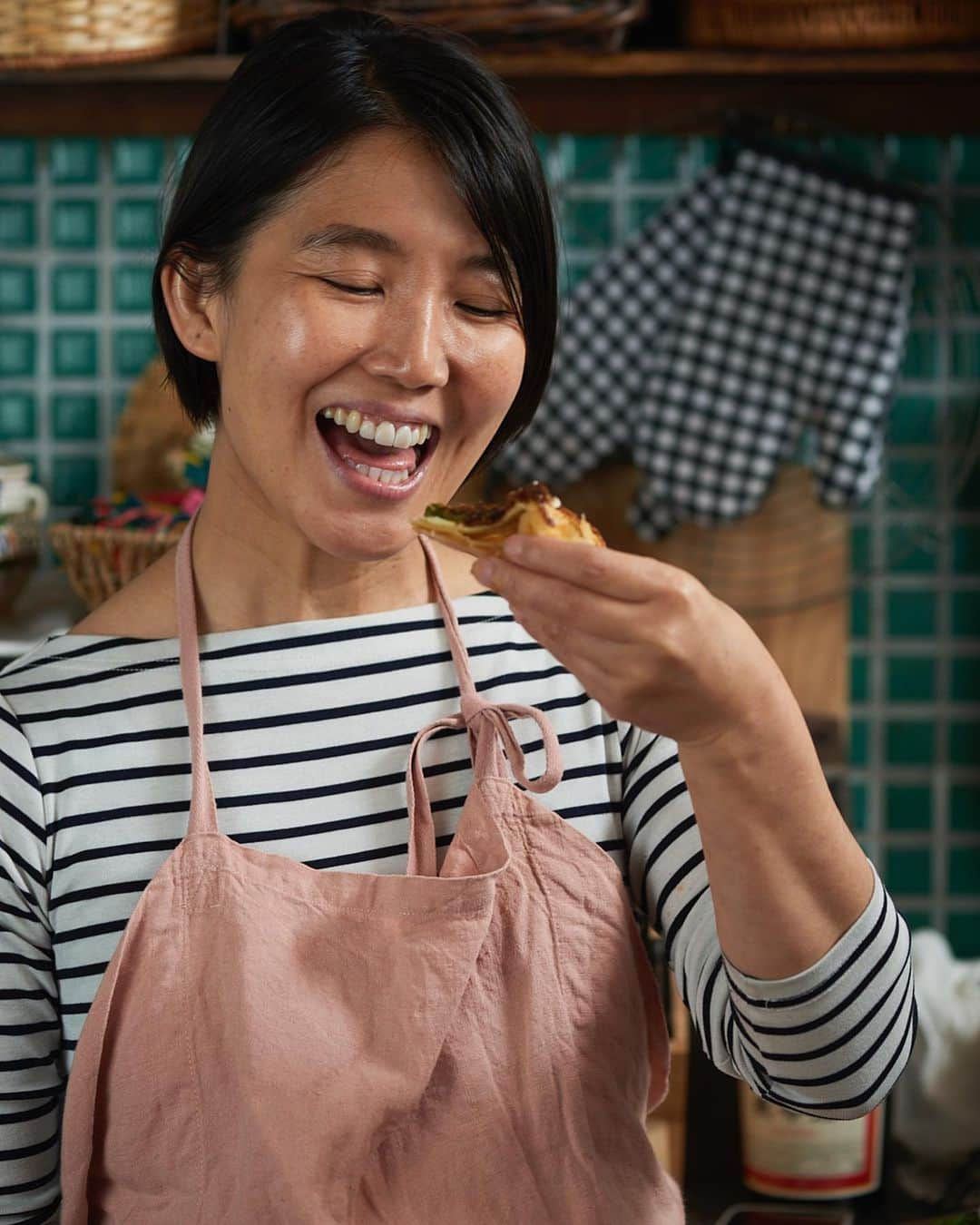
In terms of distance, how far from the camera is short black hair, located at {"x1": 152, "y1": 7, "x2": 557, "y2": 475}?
37.3 inches

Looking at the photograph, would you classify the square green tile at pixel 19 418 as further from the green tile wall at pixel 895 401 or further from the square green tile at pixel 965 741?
the square green tile at pixel 965 741

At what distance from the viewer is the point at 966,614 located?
2.11 m

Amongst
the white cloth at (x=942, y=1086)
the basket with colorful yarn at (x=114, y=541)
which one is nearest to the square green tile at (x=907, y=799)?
the white cloth at (x=942, y=1086)

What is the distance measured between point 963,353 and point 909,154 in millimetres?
300

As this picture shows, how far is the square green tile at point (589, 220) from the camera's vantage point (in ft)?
6.73

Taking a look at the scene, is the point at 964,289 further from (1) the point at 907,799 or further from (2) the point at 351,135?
(2) the point at 351,135

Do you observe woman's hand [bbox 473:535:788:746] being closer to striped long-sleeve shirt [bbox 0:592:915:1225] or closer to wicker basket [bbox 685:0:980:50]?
striped long-sleeve shirt [bbox 0:592:915:1225]

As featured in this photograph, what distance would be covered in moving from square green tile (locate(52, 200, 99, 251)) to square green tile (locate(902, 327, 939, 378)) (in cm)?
123

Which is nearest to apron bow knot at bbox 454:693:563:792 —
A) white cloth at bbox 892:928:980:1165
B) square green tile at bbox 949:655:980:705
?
white cloth at bbox 892:928:980:1165

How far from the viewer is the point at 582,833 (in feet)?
3.44

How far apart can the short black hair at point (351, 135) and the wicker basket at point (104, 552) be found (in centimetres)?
66

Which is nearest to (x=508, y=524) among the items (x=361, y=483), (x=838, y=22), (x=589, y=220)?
(x=361, y=483)

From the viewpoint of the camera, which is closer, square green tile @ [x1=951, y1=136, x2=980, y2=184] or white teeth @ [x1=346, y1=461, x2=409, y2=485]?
white teeth @ [x1=346, y1=461, x2=409, y2=485]

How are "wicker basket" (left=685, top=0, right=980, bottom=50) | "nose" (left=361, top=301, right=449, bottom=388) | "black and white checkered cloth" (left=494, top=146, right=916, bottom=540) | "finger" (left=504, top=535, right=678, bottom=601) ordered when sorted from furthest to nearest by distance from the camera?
"black and white checkered cloth" (left=494, top=146, right=916, bottom=540)
"wicker basket" (left=685, top=0, right=980, bottom=50)
"nose" (left=361, top=301, right=449, bottom=388)
"finger" (left=504, top=535, right=678, bottom=601)
